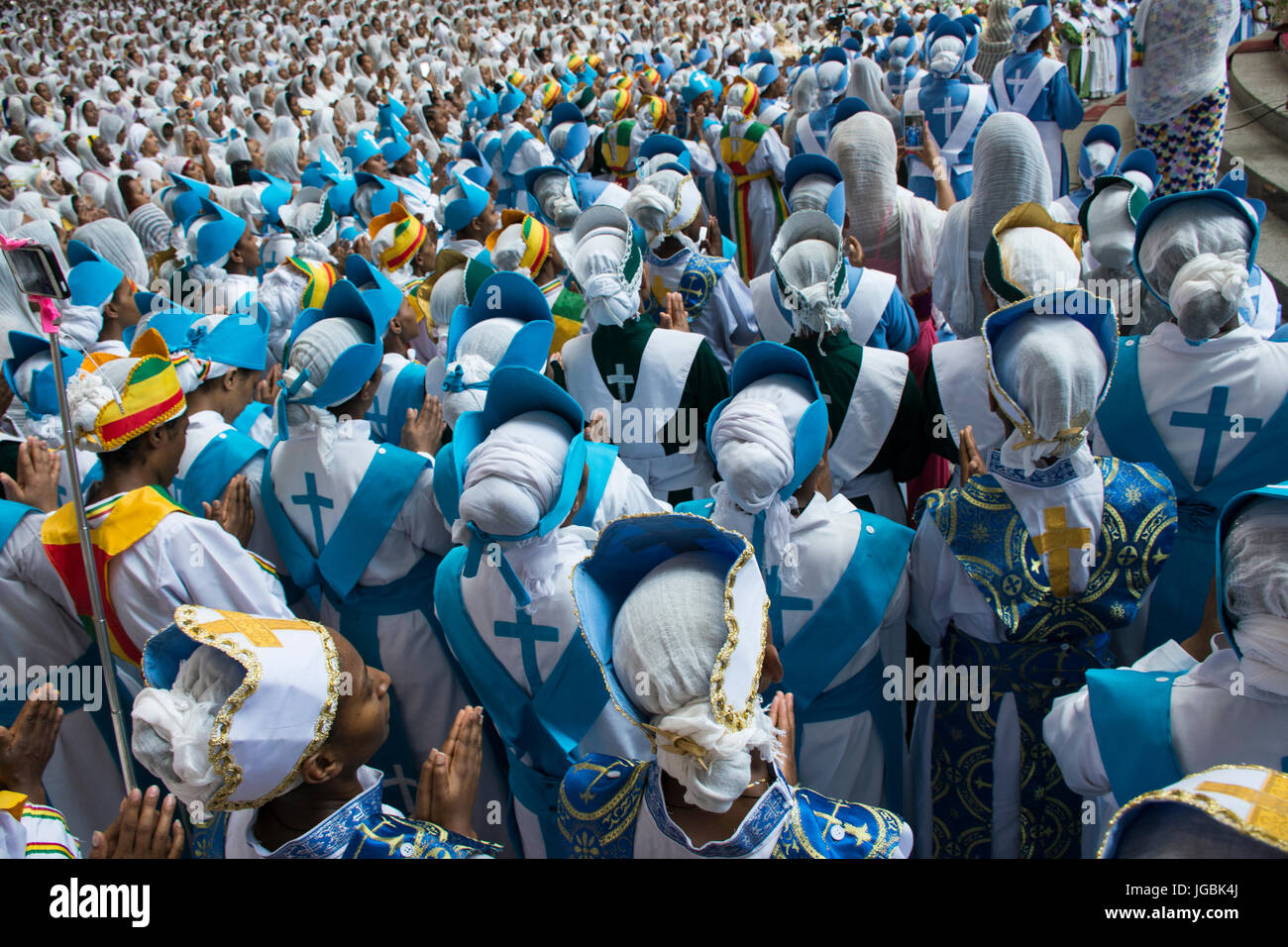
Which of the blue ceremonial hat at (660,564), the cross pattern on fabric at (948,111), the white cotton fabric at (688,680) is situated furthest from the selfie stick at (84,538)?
the cross pattern on fabric at (948,111)

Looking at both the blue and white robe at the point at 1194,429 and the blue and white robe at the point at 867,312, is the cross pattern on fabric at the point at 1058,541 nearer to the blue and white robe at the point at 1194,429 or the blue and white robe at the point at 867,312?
the blue and white robe at the point at 1194,429

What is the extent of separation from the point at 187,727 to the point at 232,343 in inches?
89.1

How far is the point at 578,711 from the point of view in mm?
2395

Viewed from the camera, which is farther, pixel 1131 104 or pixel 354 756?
pixel 1131 104

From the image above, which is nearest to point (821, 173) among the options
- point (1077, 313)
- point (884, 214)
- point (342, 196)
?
point (884, 214)

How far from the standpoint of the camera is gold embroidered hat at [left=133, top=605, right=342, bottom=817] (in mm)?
1562

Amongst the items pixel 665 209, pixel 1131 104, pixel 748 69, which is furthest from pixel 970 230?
pixel 748 69

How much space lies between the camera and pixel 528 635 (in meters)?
2.37

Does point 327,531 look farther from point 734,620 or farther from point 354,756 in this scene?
point 734,620

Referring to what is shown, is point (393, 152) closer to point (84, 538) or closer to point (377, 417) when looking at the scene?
point (377, 417)

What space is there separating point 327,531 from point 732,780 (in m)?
1.86

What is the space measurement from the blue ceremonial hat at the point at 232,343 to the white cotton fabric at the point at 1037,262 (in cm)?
276

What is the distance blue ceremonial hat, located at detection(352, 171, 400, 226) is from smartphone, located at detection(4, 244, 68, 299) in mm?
Answer: 5147

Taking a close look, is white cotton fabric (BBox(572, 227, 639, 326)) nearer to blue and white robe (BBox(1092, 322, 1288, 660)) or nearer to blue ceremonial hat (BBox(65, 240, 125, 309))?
blue and white robe (BBox(1092, 322, 1288, 660))
